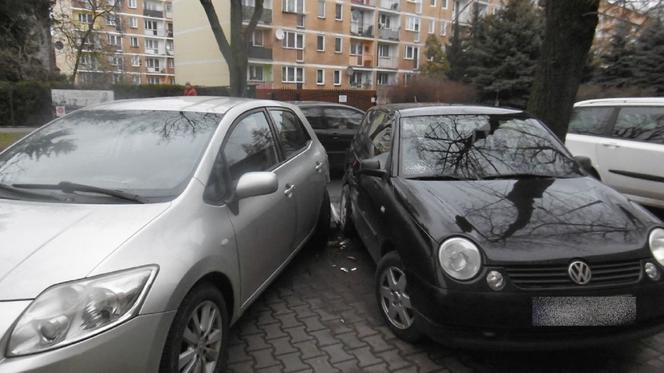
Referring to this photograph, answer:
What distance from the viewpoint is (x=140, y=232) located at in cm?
221

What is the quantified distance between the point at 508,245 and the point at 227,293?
166 centimetres

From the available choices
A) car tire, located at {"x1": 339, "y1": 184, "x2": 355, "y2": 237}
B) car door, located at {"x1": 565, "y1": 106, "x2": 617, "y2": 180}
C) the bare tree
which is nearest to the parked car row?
car tire, located at {"x1": 339, "y1": 184, "x2": 355, "y2": 237}

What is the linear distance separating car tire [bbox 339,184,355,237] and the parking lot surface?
1.39 m

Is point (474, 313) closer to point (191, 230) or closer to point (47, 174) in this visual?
point (191, 230)

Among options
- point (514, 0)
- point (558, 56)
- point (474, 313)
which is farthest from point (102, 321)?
point (514, 0)

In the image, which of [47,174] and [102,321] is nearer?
[102,321]

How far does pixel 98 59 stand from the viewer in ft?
90.9

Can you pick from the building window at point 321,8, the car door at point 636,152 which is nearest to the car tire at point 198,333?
the car door at point 636,152

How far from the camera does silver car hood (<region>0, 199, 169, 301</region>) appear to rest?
1.90m

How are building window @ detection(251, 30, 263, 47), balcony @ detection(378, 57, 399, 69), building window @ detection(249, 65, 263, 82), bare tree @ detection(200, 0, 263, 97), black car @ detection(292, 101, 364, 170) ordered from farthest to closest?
balcony @ detection(378, 57, 399, 69), building window @ detection(249, 65, 263, 82), building window @ detection(251, 30, 263, 47), bare tree @ detection(200, 0, 263, 97), black car @ detection(292, 101, 364, 170)

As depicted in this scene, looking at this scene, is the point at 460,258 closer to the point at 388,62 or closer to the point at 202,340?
the point at 202,340

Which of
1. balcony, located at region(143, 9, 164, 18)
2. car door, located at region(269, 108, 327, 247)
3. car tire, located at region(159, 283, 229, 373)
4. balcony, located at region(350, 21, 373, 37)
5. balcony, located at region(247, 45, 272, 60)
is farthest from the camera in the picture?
balcony, located at region(143, 9, 164, 18)

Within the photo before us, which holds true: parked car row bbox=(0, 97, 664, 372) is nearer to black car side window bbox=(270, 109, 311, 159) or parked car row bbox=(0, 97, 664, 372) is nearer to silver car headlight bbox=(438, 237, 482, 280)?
silver car headlight bbox=(438, 237, 482, 280)

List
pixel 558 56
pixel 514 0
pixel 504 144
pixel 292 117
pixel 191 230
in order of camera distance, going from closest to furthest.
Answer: pixel 191 230
pixel 504 144
pixel 292 117
pixel 558 56
pixel 514 0
